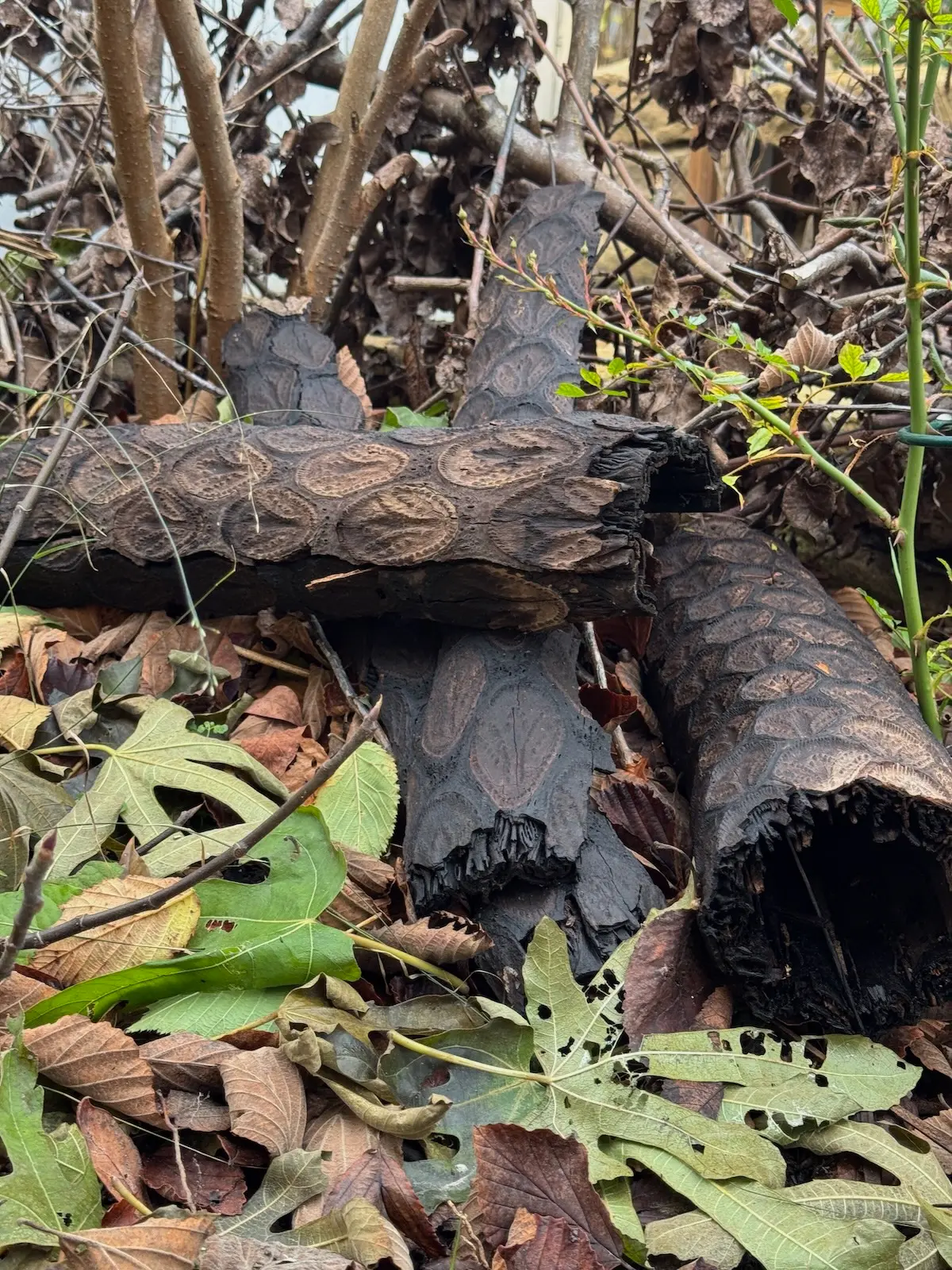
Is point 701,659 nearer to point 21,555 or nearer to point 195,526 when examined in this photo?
point 195,526

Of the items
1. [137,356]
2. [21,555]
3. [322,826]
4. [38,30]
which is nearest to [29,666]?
[21,555]

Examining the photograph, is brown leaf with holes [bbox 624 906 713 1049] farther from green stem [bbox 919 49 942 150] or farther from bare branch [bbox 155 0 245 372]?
bare branch [bbox 155 0 245 372]

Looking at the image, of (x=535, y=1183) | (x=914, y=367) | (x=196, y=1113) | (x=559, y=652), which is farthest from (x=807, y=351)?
(x=196, y=1113)

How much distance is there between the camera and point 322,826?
1.13 m

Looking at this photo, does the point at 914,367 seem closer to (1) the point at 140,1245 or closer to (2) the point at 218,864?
(2) the point at 218,864

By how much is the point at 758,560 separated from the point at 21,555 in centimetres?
119

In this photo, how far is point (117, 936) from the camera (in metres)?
1.05

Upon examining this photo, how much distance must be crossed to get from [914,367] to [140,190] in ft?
4.82

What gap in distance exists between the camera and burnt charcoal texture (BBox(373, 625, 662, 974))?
1.21 m

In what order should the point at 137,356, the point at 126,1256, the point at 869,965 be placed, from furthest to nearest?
the point at 137,356 < the point at 869,965 < the point at 126,1256

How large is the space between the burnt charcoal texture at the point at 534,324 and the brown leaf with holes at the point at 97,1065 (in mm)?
1090

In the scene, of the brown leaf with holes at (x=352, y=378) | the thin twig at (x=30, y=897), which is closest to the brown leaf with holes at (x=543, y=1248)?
the thin twig at (x=30, y=897)

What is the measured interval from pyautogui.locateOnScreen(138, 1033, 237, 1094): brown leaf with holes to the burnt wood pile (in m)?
0.33

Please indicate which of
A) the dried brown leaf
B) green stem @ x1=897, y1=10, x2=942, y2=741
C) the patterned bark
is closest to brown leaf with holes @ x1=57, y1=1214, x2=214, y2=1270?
the dried brown leaf
